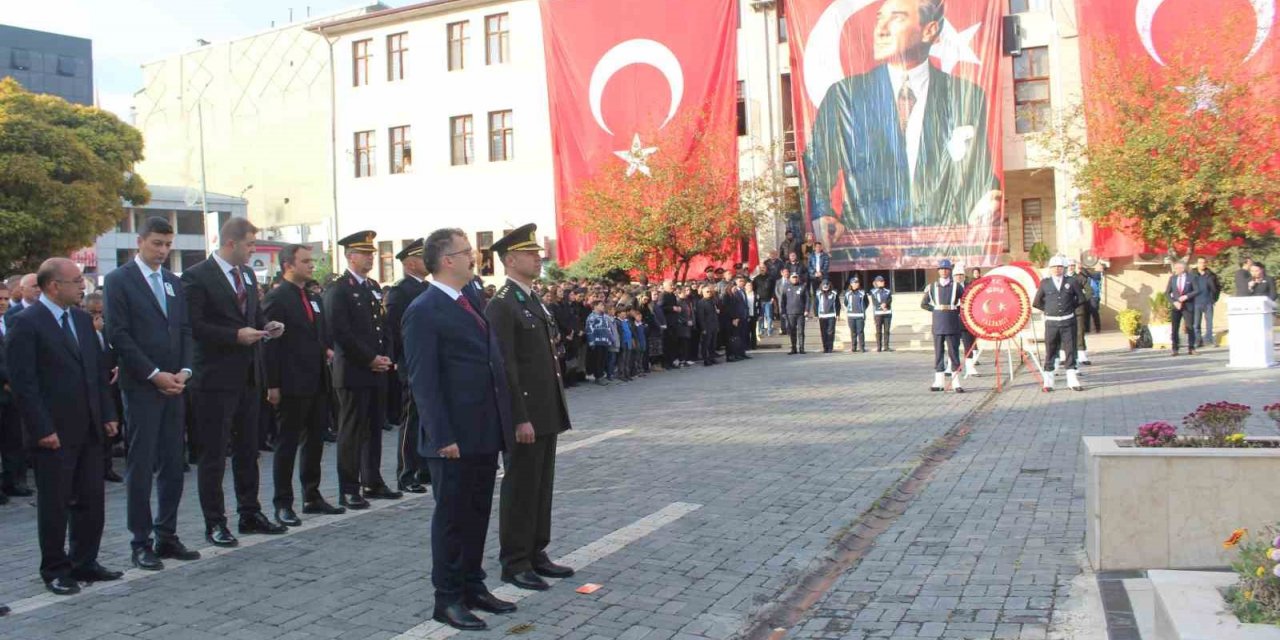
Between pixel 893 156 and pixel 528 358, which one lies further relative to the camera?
pixel 893 156

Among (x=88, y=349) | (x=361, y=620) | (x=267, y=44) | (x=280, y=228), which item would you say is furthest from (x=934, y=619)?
(x=267, y=44)

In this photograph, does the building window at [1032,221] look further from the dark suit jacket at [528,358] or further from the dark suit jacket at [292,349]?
the dark suit jacket at [528,358]

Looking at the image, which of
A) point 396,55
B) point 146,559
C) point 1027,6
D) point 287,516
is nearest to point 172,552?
point 146,559

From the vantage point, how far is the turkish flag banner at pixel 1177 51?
88.8 ft

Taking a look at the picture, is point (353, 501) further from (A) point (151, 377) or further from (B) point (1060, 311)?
(B) point (1060, 311)

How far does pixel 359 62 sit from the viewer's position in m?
44.6

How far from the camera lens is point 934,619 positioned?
5.42 metres

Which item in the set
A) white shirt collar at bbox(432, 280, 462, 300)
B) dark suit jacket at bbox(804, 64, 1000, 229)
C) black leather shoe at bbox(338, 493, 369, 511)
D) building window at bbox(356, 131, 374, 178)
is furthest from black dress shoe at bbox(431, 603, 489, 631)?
building window at bbox(356, 131, 374, 178)

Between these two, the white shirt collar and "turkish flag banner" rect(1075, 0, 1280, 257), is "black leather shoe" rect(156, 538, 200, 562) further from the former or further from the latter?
"turkish flag banner" rect(1075, 0, 1280, 257)

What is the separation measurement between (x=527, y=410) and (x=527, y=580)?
96 centimetres

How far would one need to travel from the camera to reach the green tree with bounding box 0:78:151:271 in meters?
28.1

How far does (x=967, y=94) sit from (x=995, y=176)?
2.48 m

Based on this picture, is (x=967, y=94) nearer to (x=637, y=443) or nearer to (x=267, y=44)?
(x=637, y=443)

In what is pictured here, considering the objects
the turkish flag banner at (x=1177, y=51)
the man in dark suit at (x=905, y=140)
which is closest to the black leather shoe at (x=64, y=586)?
the turkish flag banner at (x=1177, y=51)
